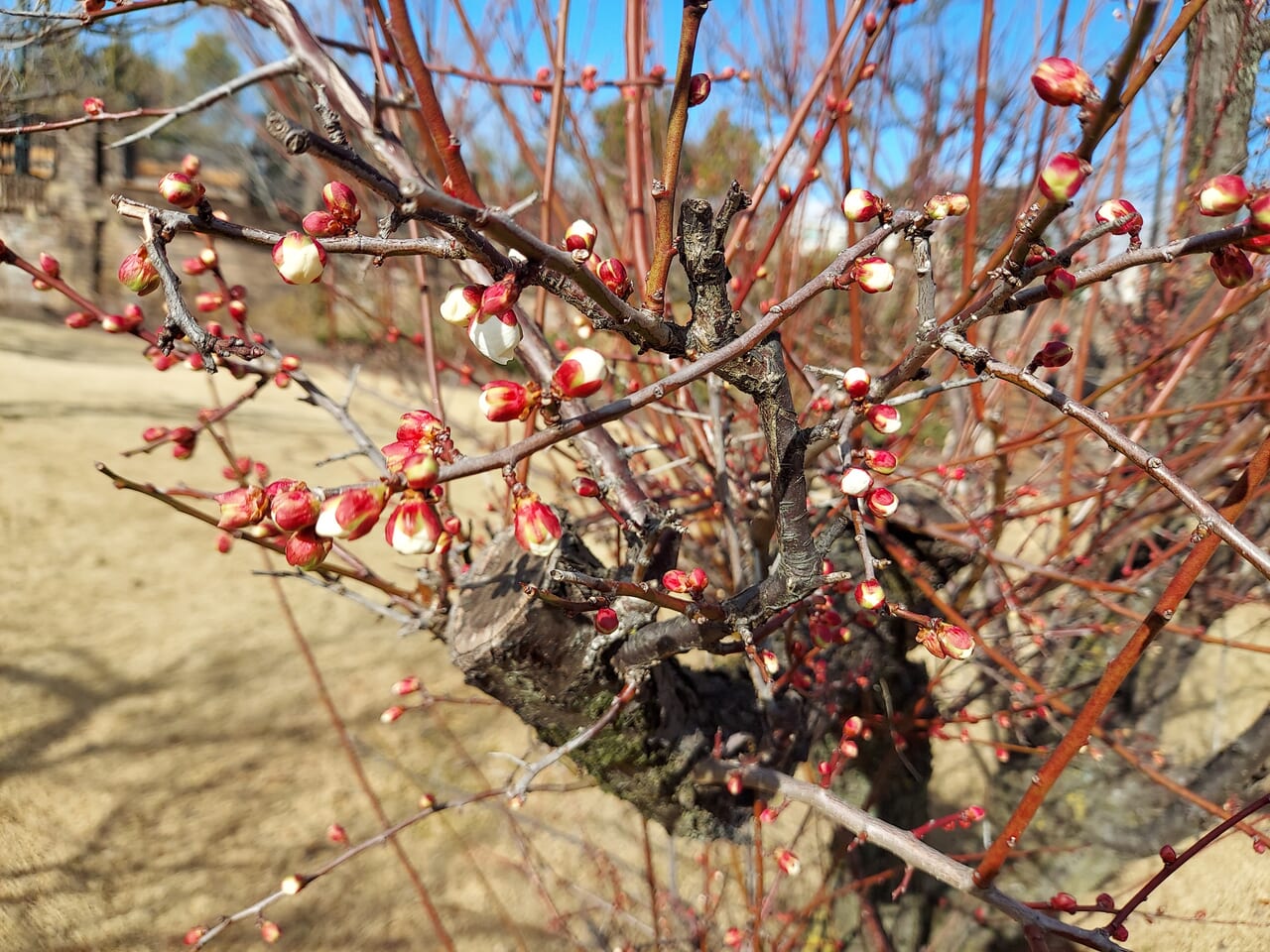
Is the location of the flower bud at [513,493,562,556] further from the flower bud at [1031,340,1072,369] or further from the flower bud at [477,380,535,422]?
the flower bud at [1031,340,1072,369]

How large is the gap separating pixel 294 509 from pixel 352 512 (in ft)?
0.13

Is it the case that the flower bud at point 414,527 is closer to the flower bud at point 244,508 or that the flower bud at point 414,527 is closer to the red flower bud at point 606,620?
the flower bud at point 244,508

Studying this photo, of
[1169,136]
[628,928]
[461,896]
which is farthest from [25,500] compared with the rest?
[1169,136]

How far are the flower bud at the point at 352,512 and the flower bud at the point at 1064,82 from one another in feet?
1.43

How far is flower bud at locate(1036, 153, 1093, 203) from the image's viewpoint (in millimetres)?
343

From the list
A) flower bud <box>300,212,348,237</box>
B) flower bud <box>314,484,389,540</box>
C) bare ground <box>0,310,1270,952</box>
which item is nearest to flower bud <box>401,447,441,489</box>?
flower bud <box>314,484,389,540</box>

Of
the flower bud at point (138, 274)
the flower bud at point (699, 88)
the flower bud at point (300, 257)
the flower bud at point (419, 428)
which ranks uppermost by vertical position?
the flower bud at point (699, 88)

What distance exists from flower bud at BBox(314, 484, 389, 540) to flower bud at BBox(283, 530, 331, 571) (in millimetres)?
32

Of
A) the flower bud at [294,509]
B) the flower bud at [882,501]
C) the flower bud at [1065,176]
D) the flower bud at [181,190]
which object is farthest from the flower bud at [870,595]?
the flower bud at [181,190]

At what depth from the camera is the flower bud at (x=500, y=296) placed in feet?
1.32

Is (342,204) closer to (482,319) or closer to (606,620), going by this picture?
(482,319)

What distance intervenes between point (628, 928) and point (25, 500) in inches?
112

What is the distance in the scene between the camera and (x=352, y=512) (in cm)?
40

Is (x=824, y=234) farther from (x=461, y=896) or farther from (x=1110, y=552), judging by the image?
(x=461, y=896)
